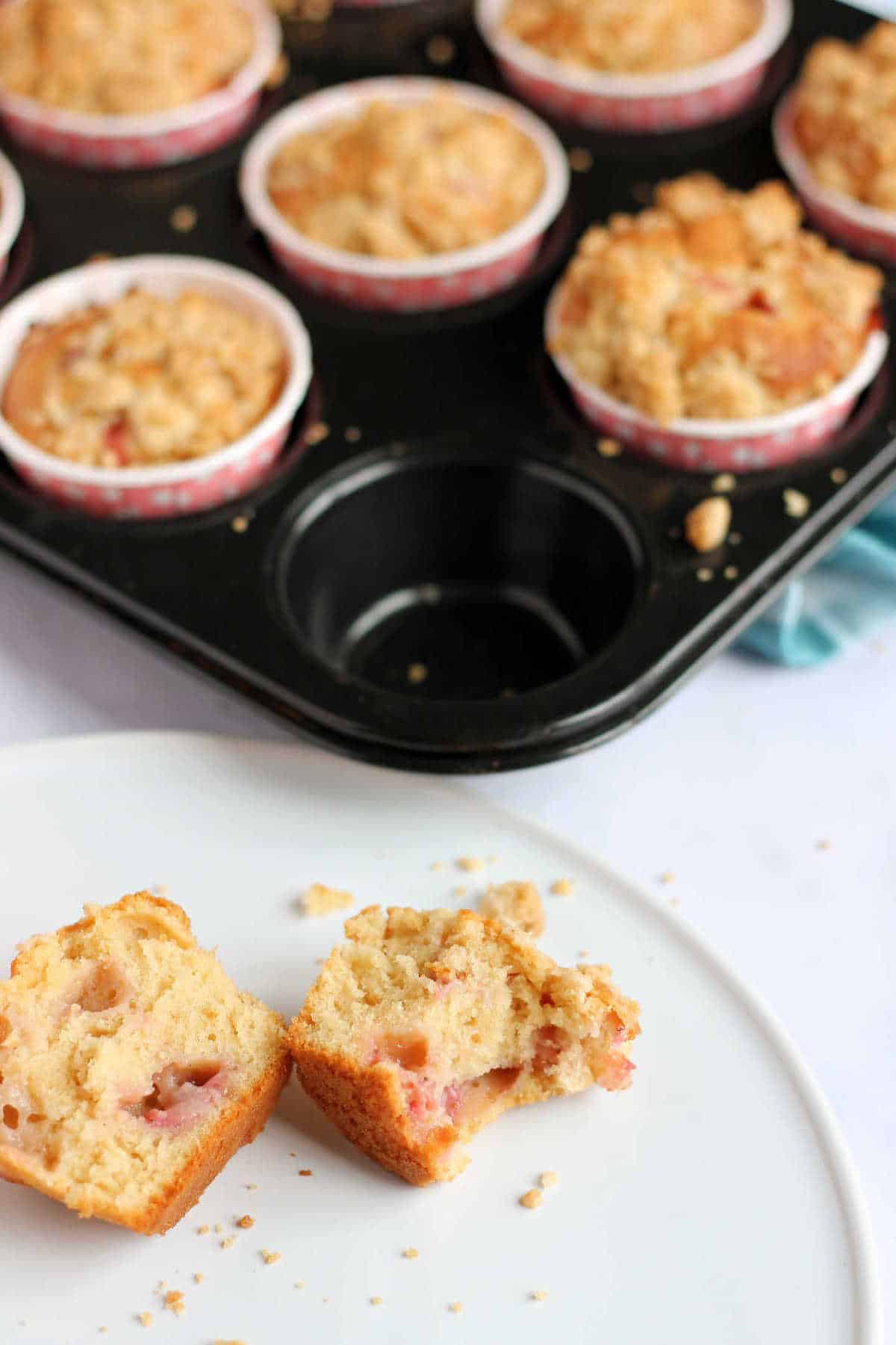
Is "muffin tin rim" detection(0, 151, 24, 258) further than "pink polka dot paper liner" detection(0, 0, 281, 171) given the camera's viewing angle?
No

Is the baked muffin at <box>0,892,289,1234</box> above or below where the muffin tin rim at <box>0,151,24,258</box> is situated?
below

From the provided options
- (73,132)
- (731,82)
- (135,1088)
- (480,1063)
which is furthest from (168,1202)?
(731,82)

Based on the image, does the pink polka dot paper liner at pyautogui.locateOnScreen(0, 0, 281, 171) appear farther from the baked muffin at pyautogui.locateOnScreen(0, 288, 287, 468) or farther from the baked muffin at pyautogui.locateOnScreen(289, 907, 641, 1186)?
the baked muffin at pyautogui.locateOnScreen(289, 907, 641, 1186)

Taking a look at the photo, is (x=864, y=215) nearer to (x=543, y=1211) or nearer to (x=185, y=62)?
(x=185, y=62)

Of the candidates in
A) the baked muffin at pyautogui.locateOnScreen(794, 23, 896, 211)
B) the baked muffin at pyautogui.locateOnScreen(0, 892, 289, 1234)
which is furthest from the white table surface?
the baked muffin at pyautogui.locateOnScreen(794, 23, 896, 211)

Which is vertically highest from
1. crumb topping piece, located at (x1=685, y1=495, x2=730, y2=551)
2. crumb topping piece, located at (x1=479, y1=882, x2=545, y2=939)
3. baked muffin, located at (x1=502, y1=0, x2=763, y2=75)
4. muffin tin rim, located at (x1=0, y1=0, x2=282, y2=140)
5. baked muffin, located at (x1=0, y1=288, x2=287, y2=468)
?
baked muffin, located at (x1=502, y1=0, x2=763, y2=75)

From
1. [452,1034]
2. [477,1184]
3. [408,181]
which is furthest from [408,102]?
[477,1184]

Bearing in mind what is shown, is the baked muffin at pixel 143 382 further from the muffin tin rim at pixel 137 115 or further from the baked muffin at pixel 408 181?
the muffin tin rim at pixel 137 115

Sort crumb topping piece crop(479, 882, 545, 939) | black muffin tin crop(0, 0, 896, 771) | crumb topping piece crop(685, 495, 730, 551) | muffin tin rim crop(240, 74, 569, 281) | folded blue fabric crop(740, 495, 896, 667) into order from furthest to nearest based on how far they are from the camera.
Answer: muffin tin rim crop(240, 74, 569, 281), folded blue fabric crop(740, 495, 896, 667), crumb topping piece crop(685, 495, 730, 551), black muffin tin crop(0, 0, 896, 771), crumb topping piece crop(479, 882, 545, 939)
